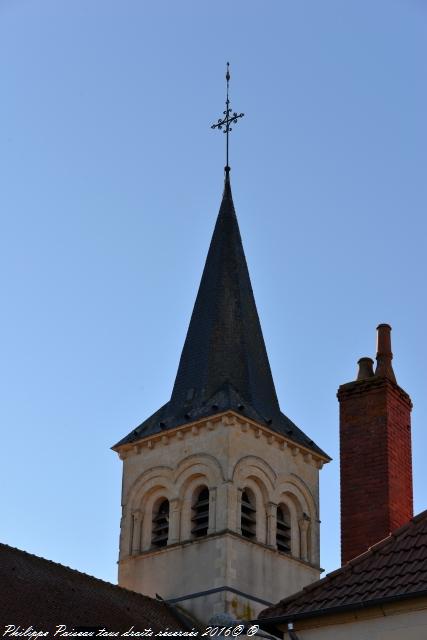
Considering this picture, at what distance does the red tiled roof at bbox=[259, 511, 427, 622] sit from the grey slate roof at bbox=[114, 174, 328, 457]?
18.8 metres

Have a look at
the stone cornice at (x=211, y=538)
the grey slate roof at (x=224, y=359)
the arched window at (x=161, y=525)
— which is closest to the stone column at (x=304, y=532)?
the stone cornice at (x=211, y=538)

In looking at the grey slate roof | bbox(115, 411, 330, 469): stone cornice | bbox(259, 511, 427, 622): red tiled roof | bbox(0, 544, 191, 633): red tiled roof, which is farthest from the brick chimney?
the grey slate roof

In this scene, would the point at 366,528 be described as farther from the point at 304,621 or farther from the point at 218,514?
the point at 218,514

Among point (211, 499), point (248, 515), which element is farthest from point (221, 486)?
point (248, 515)

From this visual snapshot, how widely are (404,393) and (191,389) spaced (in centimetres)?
1702

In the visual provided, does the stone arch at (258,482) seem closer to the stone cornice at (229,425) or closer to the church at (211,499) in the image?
the church at (211,499)

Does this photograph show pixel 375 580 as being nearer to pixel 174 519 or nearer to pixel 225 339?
Answer: pixel 174 519

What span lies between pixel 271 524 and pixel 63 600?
23.8 feet

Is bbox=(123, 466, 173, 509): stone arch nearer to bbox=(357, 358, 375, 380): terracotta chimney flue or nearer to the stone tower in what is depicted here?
the stone tower

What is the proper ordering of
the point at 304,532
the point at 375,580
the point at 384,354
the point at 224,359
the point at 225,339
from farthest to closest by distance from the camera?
the point at 225,339 < the point at 224,359 < the point at 304,532 < the point at 384,354 < the point at 375,580

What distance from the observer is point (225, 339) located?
1337 inches

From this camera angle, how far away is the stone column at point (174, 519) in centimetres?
3122

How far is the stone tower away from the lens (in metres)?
30.2

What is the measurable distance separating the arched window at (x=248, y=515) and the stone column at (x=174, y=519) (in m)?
1.45
